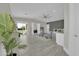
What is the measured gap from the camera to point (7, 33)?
212 centimetres

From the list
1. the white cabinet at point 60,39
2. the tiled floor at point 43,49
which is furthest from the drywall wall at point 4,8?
the white cabinet at point 60,39

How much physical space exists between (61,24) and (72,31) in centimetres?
23

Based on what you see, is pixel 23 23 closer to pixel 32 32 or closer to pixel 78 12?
pixel 32 32

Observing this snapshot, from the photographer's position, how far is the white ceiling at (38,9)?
217 cm

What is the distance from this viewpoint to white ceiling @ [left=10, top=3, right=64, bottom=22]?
2166 millimetres

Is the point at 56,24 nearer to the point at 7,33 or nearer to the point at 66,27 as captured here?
the point at 66,27

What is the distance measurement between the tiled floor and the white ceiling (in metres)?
0.47

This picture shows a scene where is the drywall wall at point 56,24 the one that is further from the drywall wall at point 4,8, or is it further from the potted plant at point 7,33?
the drywall wall at point 4,8

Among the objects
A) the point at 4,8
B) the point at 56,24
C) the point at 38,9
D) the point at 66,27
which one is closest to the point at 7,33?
the point at 4,8

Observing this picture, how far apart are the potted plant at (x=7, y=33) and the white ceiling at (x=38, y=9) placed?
16cm

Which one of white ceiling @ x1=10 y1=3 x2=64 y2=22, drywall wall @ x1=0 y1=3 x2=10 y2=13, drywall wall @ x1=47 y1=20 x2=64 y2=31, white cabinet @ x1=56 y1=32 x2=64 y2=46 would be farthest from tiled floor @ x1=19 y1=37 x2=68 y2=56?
drywall wall @ x1=0 y1=3 x2=10 y2=13

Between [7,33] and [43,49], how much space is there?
72 cm

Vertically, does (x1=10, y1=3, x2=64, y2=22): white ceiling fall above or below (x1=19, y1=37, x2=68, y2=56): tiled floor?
above

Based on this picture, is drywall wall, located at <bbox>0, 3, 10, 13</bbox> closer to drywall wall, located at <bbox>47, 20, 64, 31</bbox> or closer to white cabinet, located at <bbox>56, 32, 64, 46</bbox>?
drywall wall, located at <bbox>47, 20, 64, 31</bbox>
